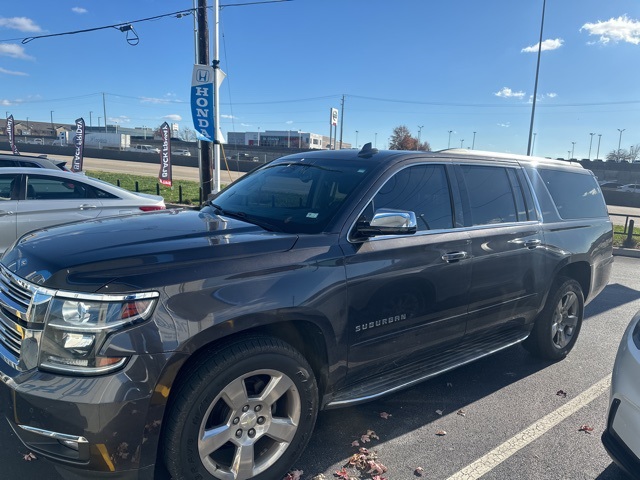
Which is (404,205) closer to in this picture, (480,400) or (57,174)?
(480,400)

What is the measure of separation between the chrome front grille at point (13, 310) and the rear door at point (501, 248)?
115 inches

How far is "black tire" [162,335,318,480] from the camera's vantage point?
234 centimetres

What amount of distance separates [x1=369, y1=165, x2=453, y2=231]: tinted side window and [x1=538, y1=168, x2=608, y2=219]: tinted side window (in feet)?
5.04

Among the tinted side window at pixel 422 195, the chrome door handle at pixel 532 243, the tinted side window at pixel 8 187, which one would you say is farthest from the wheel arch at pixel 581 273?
the tinted side window at pixel 8 187

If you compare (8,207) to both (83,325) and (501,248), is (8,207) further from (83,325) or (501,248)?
(501,248)

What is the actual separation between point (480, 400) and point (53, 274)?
3.28 meters

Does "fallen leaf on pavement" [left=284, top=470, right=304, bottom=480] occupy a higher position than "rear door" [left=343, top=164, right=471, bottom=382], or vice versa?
"rear door" [left=343, top=164, right=471, bottom=382]

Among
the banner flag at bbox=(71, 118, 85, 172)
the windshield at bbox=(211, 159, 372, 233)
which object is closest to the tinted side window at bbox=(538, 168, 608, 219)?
the windshield at bbox=(211, 159, 372, 233)

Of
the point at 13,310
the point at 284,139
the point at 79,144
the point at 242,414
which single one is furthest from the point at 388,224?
the point at 284,139

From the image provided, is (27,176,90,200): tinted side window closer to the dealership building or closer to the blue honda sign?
the blue honda sign

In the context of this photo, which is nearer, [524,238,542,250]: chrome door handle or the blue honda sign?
[524,238,542,250]: chrome door handle

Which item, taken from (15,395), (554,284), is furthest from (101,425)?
(554,284)

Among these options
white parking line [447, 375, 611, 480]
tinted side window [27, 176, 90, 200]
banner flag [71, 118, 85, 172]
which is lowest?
white parking line [447, 375, 611, 480]

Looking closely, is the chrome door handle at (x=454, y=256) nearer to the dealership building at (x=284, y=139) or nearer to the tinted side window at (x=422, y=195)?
the tinted side window at (x=422, y=195)
